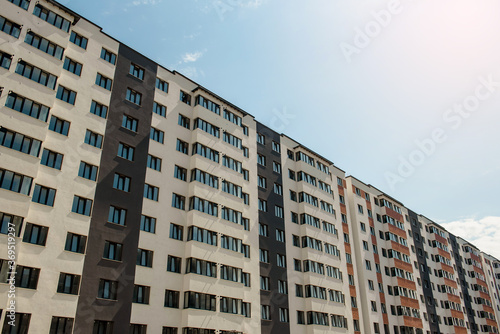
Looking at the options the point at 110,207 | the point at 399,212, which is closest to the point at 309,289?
the point at 110,207

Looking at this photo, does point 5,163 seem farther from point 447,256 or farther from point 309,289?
point 447,256

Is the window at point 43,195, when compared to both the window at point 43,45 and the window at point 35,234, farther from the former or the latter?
the window at point 43,45

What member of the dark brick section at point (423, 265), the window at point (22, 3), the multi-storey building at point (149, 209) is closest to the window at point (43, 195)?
the multi-storey building at point (149, 209)

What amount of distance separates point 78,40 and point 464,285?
101 m

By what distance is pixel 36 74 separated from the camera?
37.9m

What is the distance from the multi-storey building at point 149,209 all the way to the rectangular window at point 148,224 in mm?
153

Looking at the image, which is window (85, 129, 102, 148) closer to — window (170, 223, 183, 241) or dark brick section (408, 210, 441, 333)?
window (170, 223, 183, 241)

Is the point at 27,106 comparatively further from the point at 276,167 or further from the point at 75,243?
the point at 276,167

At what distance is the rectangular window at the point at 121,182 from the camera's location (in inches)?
1616

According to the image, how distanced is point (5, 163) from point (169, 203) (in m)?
16.8

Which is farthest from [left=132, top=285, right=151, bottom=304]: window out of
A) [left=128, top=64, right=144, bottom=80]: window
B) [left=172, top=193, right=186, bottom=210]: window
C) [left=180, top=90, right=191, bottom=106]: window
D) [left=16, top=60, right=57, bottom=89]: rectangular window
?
[left=128, top=64, right=144, bottom=80]: window

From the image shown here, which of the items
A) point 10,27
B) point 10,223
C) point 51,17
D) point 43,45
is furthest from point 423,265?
point 10,27

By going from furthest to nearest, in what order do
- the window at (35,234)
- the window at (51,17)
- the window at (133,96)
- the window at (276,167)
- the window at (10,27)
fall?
the window at (276,167) → the window at (133,96) → the window at (51,17) → the window at (10,27) → the window at (35,234)

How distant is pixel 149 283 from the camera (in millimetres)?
39969
